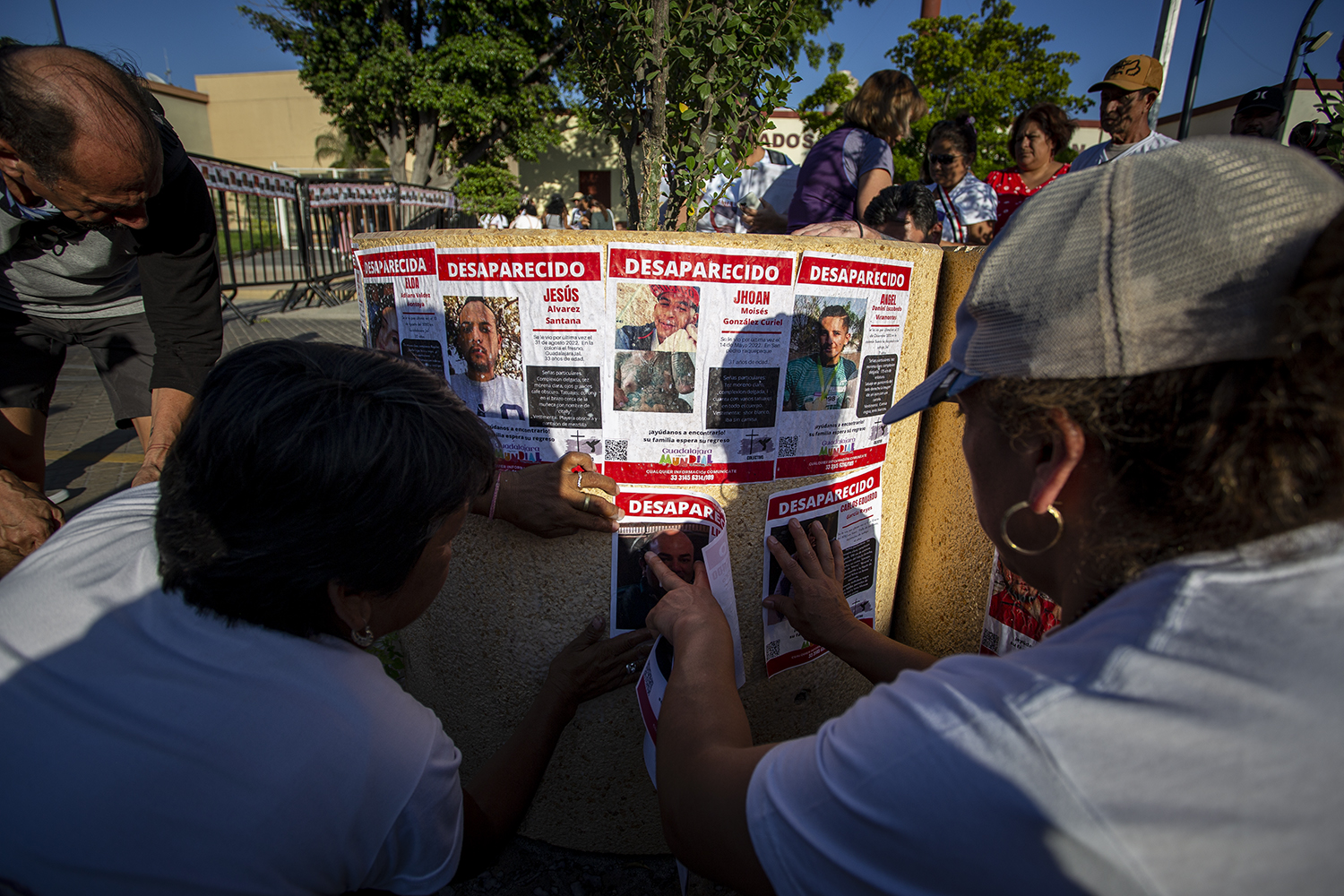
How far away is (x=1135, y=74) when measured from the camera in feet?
10.9

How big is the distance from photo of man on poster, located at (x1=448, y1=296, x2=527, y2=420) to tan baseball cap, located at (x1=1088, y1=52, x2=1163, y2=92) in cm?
364

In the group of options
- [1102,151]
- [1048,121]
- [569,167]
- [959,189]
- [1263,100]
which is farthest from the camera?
[569,167]

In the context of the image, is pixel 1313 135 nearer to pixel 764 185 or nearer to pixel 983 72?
pixel 764 185

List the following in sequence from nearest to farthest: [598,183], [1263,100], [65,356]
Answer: [65,356] < [1263,100] < [598,183]

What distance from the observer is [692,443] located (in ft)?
4.78

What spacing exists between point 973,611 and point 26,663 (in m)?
2.00

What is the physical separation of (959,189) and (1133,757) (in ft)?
15.3

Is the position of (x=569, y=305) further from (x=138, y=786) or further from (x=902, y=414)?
(x=138, y=786)

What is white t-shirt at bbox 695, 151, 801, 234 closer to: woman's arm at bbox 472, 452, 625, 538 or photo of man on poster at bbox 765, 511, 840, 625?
photo of man on poster at bbox 765, 511, 840, 625

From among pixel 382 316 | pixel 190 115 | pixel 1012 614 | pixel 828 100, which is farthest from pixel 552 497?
pixel 190 115

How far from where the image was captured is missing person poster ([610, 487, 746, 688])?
1.50 meters

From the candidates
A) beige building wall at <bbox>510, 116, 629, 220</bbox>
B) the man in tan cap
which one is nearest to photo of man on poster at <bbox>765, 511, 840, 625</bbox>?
the man in tan cap

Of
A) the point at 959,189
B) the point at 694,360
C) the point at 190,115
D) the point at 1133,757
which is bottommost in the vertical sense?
the point at 1133,757

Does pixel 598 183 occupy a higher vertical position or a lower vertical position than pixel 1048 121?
higher
